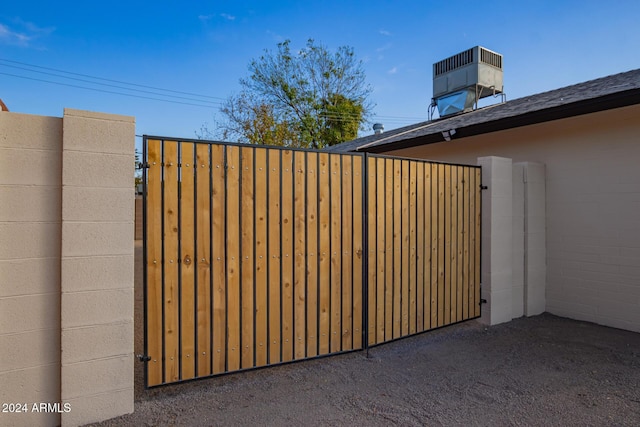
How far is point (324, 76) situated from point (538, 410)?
1729 cm

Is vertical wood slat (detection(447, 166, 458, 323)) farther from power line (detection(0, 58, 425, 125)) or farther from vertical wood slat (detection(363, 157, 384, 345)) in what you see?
power line (detection(0, 58, 425, 125))

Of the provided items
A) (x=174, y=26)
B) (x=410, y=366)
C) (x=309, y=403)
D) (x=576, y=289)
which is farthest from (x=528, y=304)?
(x=174, y=26)

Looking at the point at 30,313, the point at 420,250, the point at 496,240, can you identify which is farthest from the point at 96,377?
the point at 496,240

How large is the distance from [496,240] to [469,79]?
17.0 ft

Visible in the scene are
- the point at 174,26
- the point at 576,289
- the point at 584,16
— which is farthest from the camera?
the point at 174,26

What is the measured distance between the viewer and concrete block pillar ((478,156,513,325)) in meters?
4.32

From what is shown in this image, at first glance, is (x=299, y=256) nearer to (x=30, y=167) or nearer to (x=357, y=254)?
(x=357, y=254)

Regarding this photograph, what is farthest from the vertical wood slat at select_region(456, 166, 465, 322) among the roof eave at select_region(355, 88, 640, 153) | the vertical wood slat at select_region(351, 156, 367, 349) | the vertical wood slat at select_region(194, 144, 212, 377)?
the vertical wood slat at select_region(194, 144, 212, 377)

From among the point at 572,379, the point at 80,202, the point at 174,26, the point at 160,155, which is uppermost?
the point at 174,26

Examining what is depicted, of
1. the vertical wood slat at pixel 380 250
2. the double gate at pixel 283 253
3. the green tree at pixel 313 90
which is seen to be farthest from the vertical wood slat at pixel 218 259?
the green tree at pixel 313 90

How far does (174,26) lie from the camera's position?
32.6 feet

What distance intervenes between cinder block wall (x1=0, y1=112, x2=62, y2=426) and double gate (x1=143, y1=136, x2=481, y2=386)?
499mm

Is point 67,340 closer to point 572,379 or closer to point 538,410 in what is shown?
point 538,410

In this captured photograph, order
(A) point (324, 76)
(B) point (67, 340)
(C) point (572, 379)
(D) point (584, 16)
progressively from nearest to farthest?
(B) point (67, 340) → (C) point (572, 379) → (D) point (584, 16) → (A) point (324, 76)
